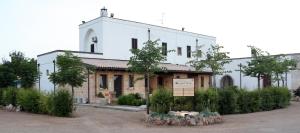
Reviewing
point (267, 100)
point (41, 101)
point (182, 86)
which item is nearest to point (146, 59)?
point (182, 86)

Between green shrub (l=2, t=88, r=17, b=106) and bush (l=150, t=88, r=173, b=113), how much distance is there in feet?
31.6

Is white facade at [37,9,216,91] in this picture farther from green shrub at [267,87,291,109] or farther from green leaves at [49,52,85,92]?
green shrub at [267,87,291,109]

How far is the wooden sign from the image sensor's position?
17047 mm

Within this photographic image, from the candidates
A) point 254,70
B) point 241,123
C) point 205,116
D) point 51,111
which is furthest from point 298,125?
point 254,70

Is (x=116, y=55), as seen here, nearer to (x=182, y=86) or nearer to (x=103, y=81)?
(x=103, y=81)

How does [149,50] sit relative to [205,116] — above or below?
above

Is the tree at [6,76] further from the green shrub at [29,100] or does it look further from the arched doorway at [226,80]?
the arched doorway at [226,80]

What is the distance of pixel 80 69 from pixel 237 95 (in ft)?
30.5

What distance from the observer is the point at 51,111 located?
18.7m

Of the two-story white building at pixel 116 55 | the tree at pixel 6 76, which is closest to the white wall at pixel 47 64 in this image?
the two-story white building at pixel 116 55

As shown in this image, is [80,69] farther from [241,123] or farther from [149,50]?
[241,123]

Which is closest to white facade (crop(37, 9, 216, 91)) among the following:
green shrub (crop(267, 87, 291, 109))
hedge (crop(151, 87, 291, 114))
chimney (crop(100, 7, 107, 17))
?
chimney (crop(100, 7, 107, 17))

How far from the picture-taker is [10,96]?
23406mm

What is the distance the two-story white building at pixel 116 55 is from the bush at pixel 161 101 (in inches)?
438
